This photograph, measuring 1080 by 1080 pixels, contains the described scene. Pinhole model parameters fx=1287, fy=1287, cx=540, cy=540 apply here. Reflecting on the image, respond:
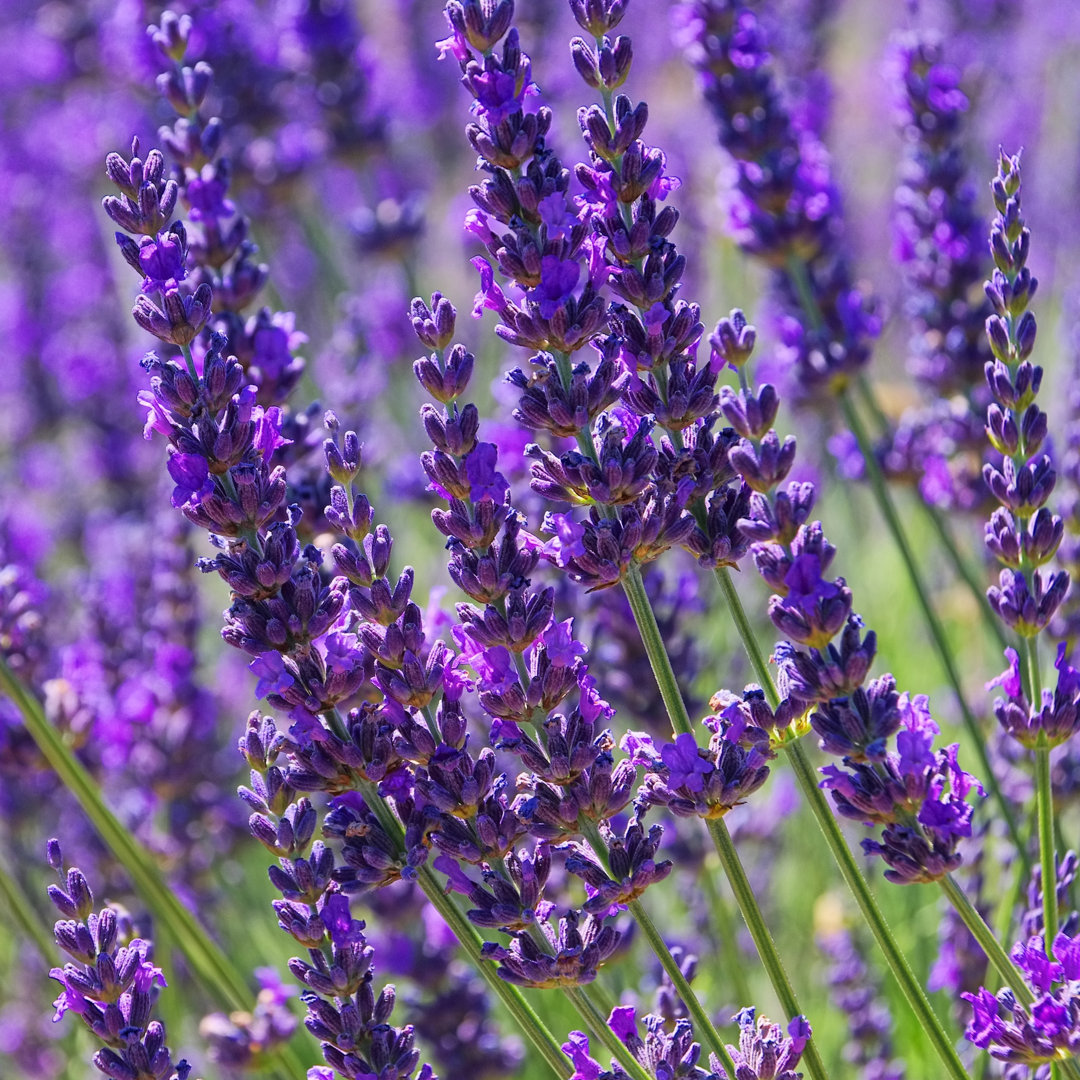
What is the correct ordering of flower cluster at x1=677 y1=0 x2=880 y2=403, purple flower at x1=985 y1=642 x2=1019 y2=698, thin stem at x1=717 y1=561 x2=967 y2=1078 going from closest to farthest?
1. thin stem at x1=717 y1=561 x2=967 y2=1078
2. purple flower at x1=985 y1=642 x2=1019 y2=698
3. flower cluster at x1=677 y1=0 x2=880 y2=403

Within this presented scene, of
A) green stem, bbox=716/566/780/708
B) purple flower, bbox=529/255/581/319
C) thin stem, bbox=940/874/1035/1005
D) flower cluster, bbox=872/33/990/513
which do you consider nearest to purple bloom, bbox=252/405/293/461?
purple flower, bbox=529/255/581/319

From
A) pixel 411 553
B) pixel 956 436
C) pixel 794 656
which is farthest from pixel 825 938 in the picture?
pixel 411 553

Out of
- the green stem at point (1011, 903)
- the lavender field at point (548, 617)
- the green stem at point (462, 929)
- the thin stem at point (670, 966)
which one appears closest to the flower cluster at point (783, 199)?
the lavender field at point (548, 617)

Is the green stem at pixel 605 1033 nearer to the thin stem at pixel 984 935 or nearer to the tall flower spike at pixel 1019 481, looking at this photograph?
the thin stem at pixel 984 935

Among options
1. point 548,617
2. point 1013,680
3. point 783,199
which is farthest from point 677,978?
point 783,199

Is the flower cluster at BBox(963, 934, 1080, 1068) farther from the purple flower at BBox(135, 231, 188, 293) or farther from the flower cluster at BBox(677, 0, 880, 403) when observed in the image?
the flower cluster at BBox(677, 0, 880, 403)

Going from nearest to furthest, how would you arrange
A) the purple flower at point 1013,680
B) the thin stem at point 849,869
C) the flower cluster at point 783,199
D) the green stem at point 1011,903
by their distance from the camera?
Answer: the thin stem at point 849,869, the purple flower at point 1013,680, the green stem at point 1011,903, the flower cluster at point 783,199

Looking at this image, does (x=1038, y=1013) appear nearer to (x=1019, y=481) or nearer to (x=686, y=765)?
(x=686, y=765)

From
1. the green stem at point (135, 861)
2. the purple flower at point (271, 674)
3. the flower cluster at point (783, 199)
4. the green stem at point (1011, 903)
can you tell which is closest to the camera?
the purple flower at point (271, 674)
